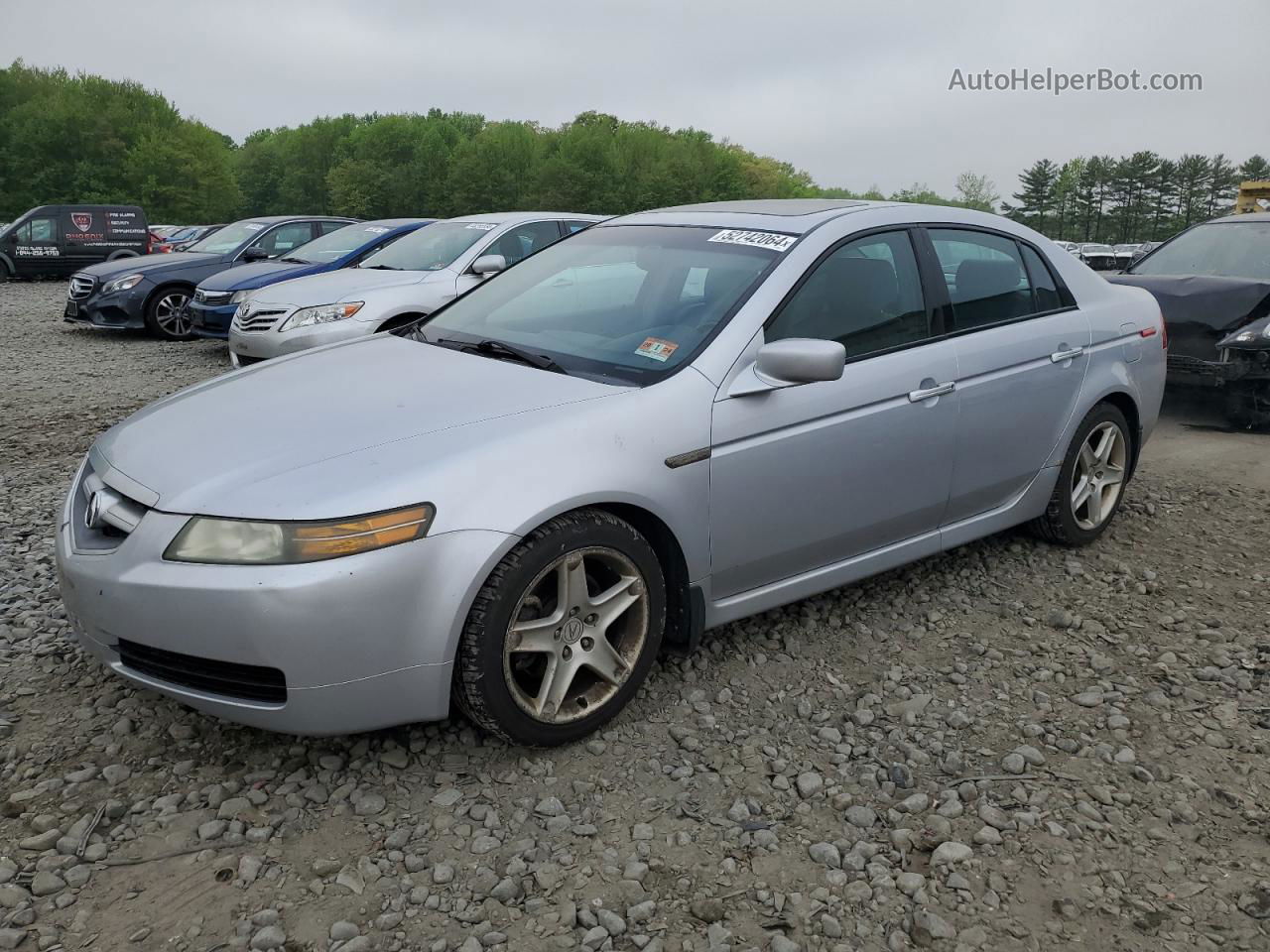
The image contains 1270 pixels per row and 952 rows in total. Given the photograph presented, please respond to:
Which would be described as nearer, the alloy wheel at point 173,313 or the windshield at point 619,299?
the windshield at point 619,299

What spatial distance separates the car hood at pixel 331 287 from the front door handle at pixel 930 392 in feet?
18.5

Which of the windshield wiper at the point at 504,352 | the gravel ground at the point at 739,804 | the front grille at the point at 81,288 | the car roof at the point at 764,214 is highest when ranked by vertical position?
the car roof at the point at 764,214

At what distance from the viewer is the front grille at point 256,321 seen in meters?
8.29

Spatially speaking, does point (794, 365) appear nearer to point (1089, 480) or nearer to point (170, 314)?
point (1089, 480)

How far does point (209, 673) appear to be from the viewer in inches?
106

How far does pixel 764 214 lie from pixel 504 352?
46.5 inches

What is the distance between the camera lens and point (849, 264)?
370 cm

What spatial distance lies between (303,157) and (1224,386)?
95410mm

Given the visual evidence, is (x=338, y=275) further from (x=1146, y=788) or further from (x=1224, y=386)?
(x=1146, y=788)

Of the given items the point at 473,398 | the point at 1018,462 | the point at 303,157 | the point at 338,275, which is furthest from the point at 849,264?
the point at 303,157

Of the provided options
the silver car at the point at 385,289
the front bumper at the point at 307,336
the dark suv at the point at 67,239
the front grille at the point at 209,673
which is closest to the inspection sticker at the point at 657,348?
the front grille at the point at 209,673

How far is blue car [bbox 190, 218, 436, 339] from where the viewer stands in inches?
409

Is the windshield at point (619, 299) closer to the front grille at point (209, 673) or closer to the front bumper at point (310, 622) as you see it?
the front bumper at point (310, 622)

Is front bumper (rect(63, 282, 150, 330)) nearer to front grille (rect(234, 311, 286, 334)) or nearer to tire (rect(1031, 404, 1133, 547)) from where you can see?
front grille (rect(234, 311, 286, 334))
